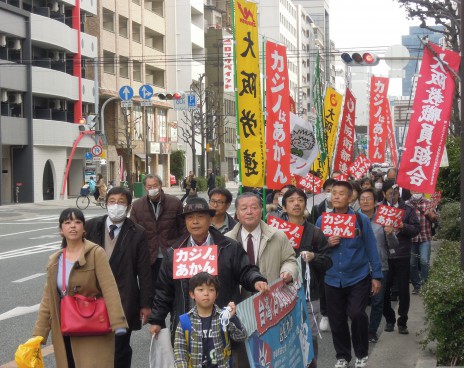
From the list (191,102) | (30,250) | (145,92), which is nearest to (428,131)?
(30,250)

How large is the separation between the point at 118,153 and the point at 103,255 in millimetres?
54994

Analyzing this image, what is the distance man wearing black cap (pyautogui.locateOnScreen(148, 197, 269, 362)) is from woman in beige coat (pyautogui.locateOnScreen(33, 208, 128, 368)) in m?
0.38

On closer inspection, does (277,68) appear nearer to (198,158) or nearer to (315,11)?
(198,158)

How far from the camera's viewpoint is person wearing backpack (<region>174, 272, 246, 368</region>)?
511 centimetres

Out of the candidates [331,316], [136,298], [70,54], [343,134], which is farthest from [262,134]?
[70,54]

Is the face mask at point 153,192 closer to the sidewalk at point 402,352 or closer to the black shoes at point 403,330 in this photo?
the sidewalk at point 402,352

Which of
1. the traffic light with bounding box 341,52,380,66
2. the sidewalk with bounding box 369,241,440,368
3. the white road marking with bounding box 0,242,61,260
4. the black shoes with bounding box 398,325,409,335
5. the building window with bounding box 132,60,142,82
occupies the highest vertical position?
the building window with bounding box 132,60,142,82

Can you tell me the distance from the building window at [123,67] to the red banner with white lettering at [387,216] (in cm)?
5134

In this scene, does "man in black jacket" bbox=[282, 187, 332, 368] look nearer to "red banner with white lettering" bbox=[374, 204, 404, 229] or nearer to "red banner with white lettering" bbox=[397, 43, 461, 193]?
"red banner with white lettering" bbox=[374, 204, 404, 229]

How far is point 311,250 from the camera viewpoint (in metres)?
7.58

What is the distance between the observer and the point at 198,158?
272 feet

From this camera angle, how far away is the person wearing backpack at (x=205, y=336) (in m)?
5.11

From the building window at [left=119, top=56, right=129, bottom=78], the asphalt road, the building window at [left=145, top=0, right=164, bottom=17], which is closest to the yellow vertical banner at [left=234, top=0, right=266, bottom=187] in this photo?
the asphalt road

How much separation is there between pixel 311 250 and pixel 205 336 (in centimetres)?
262
